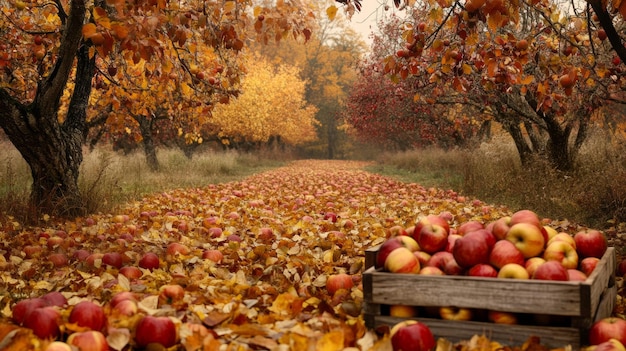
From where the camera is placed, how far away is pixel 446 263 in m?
3.07

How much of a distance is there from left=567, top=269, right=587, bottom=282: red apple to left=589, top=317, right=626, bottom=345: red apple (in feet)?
0.90

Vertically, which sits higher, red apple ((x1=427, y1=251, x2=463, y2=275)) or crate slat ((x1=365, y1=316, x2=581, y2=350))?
red apple ((x1=427, y1=251, x2=463, y2=275))

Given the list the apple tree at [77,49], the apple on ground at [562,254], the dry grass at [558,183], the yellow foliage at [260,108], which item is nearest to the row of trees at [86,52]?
the apple tree at [77,49]

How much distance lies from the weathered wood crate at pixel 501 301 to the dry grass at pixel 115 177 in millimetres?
5414

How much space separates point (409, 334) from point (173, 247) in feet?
9.44

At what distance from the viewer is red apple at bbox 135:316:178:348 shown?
2.65m

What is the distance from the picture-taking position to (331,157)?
56.9 metres

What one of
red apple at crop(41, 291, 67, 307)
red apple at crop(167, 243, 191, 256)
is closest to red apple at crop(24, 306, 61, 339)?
red apple at crop(41, 291, 67, 307)

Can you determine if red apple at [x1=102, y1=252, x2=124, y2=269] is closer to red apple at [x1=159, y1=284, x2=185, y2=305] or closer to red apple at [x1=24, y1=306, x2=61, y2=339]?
red apple at [x1=159, y1=284, x2=185, y2=305]

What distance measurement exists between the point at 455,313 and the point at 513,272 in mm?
358

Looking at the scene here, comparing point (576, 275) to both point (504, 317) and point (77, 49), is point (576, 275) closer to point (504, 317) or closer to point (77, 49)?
point (504, 317)

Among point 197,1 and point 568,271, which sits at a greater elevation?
point 197,1

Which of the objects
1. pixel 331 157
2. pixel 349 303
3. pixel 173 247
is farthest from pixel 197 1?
pixel 331 157

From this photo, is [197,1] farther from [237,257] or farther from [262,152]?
[262,152]
